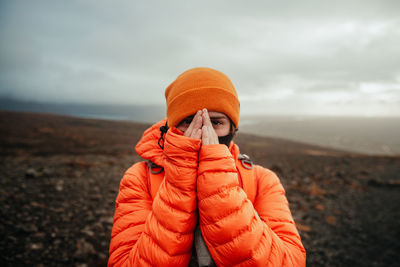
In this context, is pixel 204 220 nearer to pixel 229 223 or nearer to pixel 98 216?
pixel 229 223

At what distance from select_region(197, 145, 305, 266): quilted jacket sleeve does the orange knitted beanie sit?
24.4 inches

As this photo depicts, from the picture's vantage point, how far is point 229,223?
1.37m

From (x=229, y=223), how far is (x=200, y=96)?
1.34 m

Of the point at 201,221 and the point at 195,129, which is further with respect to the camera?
the point at 195,129

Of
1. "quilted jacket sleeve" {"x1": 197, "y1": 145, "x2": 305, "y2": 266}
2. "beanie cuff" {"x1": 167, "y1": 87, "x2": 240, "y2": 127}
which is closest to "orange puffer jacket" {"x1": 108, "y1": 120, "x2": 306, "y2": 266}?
"quilted jacket sleeve" {"x1": 197, "y1": 145, "x2": 305, "y2": 266}

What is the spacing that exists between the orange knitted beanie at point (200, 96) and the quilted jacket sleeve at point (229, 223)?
0.62 meters

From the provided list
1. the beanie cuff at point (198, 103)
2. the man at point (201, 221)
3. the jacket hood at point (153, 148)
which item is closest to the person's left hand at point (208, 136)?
the man at point (201, 221)

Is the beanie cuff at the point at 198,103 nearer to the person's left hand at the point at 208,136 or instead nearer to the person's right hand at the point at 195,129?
the person's right hand at the point at 195,129

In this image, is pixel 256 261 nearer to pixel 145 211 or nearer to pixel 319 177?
pixel 145 211

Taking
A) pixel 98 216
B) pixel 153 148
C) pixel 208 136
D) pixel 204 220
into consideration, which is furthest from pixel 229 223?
pixel 98 216

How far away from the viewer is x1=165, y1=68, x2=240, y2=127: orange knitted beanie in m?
1.96

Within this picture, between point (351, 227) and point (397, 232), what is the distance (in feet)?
3.64

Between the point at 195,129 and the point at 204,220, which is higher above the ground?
the point at 195,129

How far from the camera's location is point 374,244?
4.65m
